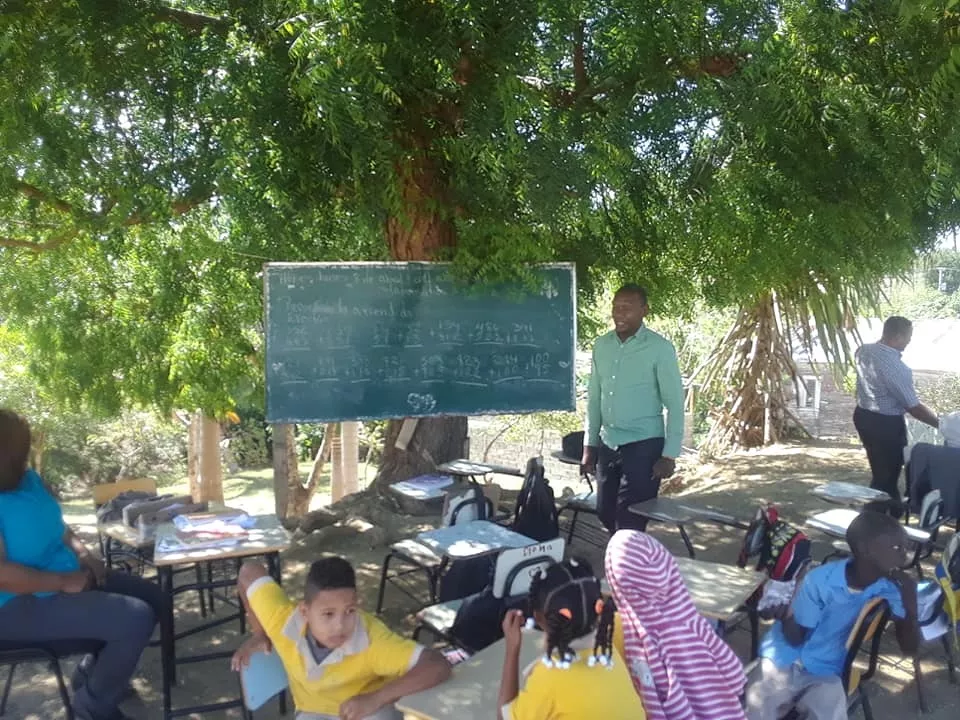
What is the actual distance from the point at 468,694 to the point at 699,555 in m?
3.99

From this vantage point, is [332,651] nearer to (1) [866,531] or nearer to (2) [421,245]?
(1) [866,531]

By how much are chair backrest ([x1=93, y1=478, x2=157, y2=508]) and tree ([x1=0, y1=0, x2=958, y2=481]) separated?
1616 millimetres

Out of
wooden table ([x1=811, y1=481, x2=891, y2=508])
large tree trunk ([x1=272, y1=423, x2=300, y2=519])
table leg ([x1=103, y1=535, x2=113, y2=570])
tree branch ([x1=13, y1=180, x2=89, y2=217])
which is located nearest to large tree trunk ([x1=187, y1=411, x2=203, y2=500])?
large tree trunk ([x1=272, y1=423, x2=300, y2=519])

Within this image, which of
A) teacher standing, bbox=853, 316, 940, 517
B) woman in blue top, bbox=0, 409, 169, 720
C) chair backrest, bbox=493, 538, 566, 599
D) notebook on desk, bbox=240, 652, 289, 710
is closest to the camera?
notebook on desk, bbox=240, 652, 289, 710

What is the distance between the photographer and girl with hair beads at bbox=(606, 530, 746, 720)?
237cm

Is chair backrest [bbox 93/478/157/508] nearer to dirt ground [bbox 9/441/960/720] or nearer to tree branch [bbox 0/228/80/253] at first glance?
dirt ground [bbox 9/441/960/720]

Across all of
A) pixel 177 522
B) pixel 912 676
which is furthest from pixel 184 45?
pixel 912 676

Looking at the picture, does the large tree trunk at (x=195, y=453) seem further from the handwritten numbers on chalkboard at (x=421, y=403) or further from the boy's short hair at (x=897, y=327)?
the boy's short hair at (x=897, y=327)

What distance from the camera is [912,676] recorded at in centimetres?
392

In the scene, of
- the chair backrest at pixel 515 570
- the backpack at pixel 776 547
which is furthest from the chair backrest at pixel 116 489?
the backpack at pixel 776 547

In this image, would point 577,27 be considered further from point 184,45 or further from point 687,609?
point 687,609

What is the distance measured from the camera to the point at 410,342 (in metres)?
5.55

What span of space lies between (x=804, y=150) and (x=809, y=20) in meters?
0.91

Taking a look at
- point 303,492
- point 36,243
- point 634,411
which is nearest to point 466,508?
point 634,411
